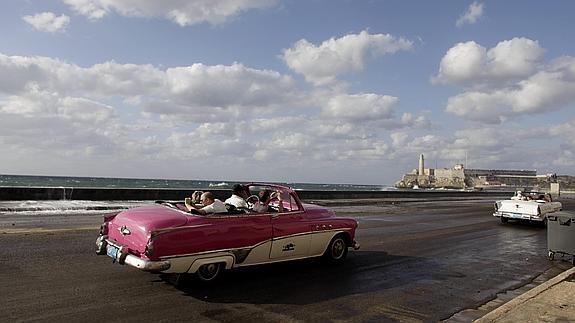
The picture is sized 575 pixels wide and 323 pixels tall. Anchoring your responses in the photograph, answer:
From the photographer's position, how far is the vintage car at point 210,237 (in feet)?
20.3

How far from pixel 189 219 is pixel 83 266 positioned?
2360mm

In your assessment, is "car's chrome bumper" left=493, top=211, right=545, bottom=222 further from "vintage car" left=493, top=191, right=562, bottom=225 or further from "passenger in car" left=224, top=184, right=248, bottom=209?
"passenger in car" left=224, top=184, right=248, bottom=209

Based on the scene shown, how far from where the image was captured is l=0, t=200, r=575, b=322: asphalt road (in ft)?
18.5

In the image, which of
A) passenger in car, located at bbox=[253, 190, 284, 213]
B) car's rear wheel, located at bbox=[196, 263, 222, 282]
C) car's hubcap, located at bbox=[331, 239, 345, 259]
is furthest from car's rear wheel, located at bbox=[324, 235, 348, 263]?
car's rear wheel, located at bbox=[196, 263, 222, 282]

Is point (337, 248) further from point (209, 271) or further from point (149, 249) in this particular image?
point (149, 249)

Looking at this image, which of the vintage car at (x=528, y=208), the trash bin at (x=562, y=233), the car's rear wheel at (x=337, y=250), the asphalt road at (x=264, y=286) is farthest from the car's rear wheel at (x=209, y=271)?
the vintage car at (x=528, y=208)

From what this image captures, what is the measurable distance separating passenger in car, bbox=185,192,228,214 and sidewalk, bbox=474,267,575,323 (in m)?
3.69

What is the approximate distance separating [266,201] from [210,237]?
1.99 meters

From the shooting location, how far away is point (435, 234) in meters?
14.5

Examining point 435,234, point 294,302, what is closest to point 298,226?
point 294,302

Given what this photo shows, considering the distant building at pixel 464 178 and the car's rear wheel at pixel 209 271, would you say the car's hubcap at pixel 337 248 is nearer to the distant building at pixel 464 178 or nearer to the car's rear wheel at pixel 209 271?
the car's rear wheel at pixel 209 271

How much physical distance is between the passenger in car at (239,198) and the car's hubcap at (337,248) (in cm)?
186

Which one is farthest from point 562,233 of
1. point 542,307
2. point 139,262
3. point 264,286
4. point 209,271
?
point 139,262

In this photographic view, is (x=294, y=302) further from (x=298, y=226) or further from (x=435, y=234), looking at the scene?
(x=435, y=234)
